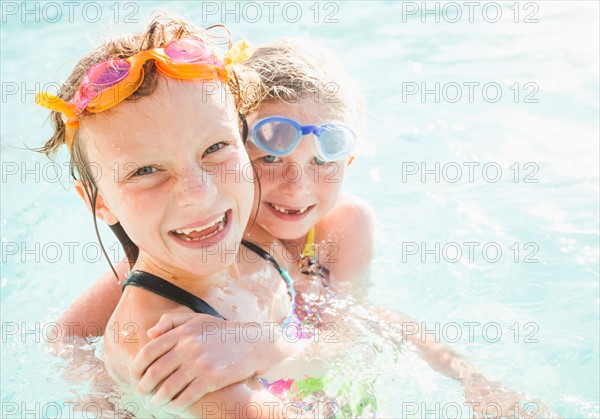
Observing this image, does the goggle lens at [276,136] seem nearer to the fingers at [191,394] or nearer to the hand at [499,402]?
the fingers at [191,394]

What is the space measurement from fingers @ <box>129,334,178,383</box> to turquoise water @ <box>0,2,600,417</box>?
4.38ft

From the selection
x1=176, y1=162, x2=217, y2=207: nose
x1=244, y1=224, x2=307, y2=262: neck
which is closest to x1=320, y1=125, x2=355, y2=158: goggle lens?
x1=244, y1=224, x2=307, y2=262: neck

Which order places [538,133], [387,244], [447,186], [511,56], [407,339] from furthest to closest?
1. [511,56]
2. [538,133]
3. [447,186]
4. [387,244]
5. [407,339]

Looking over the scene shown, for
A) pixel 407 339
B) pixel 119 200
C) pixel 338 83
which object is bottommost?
pixel 407 339

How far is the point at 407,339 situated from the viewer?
406 cm

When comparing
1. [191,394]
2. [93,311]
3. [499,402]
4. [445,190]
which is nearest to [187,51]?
[191,394]

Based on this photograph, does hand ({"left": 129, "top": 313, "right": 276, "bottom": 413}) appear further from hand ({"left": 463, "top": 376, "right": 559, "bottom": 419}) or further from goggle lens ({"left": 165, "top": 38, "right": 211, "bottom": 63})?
hand ({"left": 463, "top": 376, "right": 559, "bottom": 419})

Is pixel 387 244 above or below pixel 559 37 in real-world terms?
below

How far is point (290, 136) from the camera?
11.7 ft

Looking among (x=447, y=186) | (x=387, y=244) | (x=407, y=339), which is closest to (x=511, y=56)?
(x=447, y=186)

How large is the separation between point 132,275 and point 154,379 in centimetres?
52

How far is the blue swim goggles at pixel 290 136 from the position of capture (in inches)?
140

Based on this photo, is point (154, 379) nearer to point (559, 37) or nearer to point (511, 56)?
point (511, 56)

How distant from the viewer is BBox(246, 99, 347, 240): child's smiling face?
11.9ft
